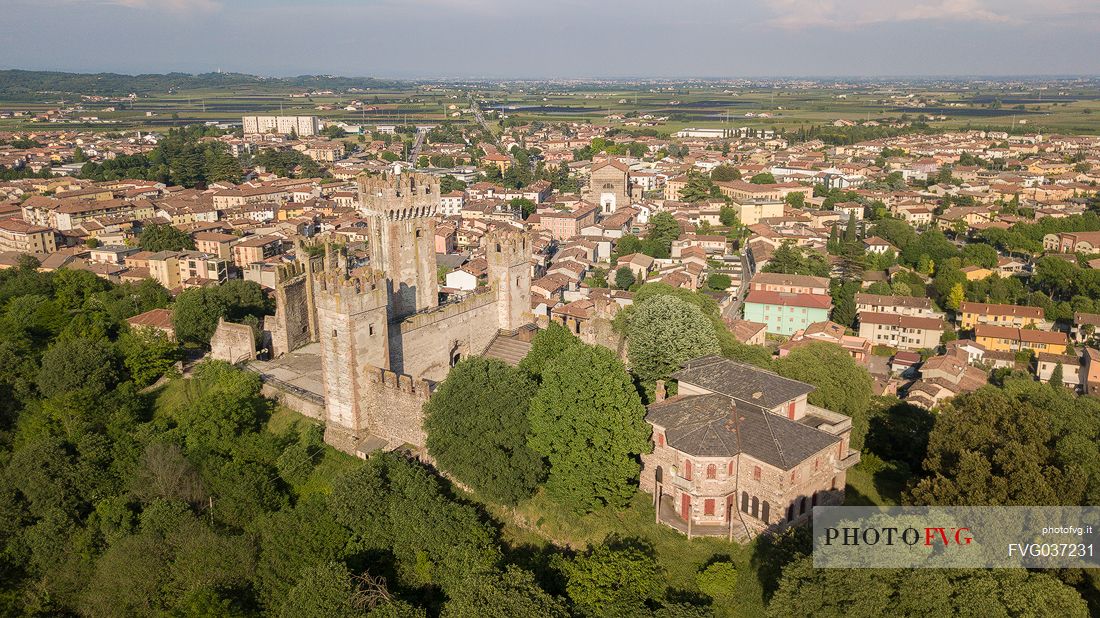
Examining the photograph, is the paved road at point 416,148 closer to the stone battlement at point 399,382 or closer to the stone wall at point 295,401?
the stone wall at point 295,401

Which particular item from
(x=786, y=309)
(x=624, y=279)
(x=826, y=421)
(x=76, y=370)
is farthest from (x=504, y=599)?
(x=624, y=279)

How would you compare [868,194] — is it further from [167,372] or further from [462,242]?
[167,372]

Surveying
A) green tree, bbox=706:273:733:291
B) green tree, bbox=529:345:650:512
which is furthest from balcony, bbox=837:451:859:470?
green tree, bbox=706:273:733:291

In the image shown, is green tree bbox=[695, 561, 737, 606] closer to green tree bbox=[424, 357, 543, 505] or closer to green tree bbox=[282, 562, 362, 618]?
green tree bbox=[424, 357, 543, 505]

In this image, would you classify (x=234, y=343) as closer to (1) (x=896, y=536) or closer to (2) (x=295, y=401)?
(2) (x=295, y=401)

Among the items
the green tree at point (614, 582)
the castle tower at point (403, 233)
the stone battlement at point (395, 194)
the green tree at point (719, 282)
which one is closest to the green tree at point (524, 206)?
the green tree at point (719, 282)

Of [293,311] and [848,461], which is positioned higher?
[293,311]
